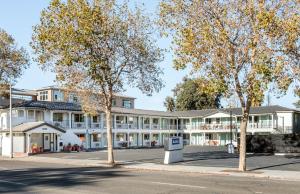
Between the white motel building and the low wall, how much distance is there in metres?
13.9

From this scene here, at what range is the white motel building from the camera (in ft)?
183

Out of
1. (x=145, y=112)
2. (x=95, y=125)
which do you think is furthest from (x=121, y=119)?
(x=95, y=125)

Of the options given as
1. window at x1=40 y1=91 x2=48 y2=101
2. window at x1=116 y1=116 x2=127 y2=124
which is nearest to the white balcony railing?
window at x1=116 y1=116 x2=127 y2=124

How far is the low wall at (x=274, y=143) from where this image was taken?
44.1 m

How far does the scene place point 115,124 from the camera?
2881 inches

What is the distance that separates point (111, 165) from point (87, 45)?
8.24 metres

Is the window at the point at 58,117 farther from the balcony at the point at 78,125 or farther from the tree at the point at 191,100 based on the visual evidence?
the tree at the point at 191,100

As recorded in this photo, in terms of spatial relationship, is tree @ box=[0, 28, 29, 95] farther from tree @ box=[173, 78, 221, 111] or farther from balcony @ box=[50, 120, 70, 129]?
tree @ box=[173, 78, 221, 111]

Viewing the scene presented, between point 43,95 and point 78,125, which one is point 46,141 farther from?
point 43,95

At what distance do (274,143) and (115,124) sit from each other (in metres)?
32.4

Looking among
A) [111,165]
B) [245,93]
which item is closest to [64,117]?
[111,165]

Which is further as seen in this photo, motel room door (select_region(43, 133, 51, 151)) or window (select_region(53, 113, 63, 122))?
window (select_region(53, 113, 63, 122))

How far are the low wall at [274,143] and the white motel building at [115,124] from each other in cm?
1388

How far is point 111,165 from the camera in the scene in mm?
32719
